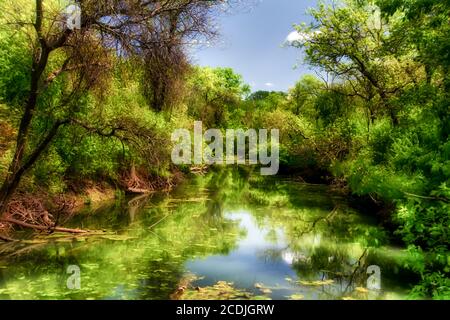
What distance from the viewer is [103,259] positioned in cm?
1009

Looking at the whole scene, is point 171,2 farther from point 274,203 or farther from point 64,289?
point 274,203

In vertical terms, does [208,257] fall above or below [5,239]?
below

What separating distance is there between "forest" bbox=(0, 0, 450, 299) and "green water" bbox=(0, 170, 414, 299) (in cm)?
75

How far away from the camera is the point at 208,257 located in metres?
10.8

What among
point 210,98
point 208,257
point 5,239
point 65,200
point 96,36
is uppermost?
point 210,98

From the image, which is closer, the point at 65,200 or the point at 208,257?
the point at 208,257

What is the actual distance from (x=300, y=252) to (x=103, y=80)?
22.1ft

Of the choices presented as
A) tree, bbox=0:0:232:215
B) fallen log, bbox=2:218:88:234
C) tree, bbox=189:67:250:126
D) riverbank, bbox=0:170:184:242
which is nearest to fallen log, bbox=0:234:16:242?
riverbank, bbox=0:170:184:242

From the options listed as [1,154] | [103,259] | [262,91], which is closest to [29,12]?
A: [1,154]

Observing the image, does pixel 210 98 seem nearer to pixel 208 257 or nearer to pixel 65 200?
pixel 65 200

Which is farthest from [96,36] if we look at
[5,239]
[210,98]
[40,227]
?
[210,98]

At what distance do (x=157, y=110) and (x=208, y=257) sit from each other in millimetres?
13584

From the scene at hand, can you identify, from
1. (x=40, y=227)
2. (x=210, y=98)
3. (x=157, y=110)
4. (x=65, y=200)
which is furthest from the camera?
(x=210, y=98)

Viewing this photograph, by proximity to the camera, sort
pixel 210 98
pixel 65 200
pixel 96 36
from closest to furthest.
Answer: pixel 96 36 → pixel 65 200 → pixel 210 98
